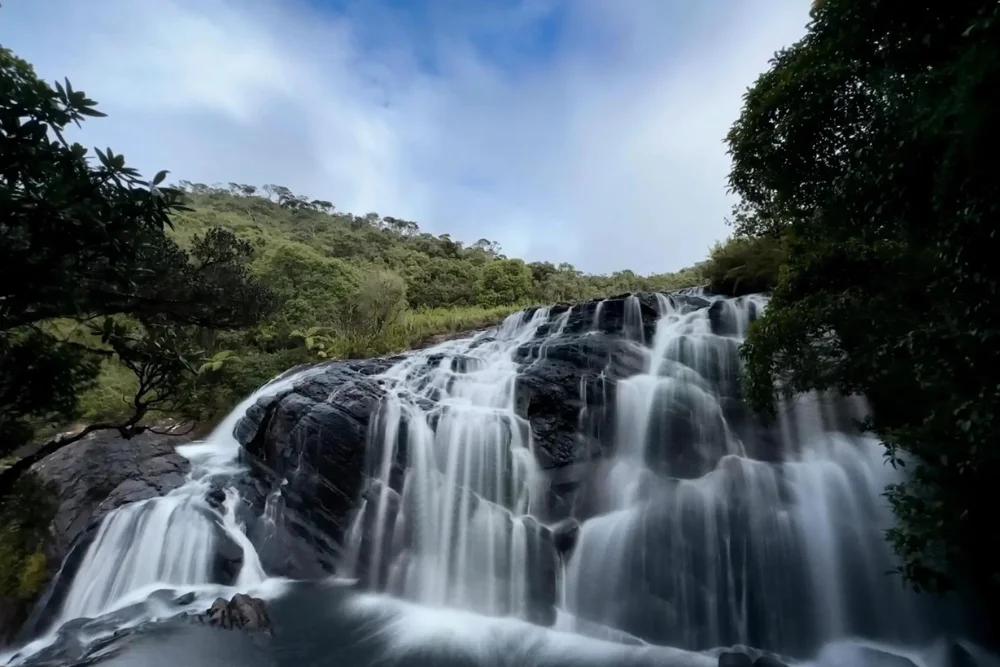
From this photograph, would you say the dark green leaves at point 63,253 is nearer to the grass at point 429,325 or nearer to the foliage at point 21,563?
the foliage at point 21,563

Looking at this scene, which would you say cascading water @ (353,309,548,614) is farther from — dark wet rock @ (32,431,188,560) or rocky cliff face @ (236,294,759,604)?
dark wet rock @ (32,431,188,560)

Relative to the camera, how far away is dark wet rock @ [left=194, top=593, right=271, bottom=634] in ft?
24.3

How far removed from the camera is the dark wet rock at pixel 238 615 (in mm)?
7422

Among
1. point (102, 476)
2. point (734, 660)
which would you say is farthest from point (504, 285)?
point (734, 660)

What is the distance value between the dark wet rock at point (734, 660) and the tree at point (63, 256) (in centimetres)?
699

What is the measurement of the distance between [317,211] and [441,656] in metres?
56.7

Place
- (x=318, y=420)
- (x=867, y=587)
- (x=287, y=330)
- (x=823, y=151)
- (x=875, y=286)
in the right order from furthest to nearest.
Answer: (x=287, y=330) → (x=318, y=420) → (x=867, y=587) → (x=875, y=286) → (x=823, y=151)

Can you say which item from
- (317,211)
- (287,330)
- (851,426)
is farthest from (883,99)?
(317,211)

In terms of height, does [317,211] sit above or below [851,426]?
above

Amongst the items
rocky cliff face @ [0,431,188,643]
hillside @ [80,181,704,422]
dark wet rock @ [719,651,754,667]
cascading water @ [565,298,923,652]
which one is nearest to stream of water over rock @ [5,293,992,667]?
cascading water @ [565,298,923,652]

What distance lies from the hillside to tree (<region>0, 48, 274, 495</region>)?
2838mm

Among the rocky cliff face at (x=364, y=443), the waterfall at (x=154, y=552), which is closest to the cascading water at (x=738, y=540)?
the rocky cliff face at (x=364, y=443)

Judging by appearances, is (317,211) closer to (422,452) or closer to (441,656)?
(422,452)

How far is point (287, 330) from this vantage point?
826 inches
